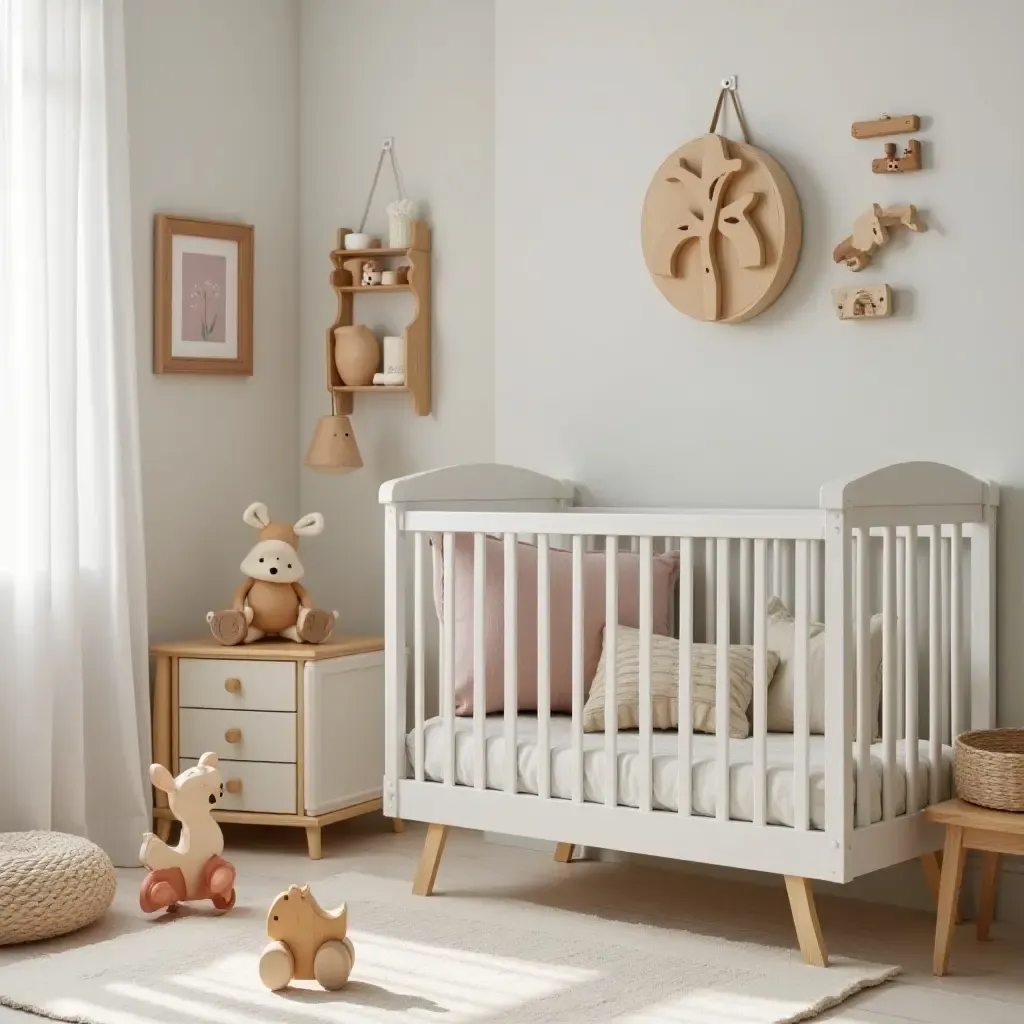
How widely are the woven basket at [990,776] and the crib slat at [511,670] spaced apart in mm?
835

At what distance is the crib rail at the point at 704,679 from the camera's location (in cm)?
271

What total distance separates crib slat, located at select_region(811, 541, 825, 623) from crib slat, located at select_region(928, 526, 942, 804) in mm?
241

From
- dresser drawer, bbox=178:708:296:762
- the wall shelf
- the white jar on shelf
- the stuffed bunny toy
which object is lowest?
dresser drawer, bbox=178:708:296:762

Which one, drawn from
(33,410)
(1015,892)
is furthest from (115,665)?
(1015,892)

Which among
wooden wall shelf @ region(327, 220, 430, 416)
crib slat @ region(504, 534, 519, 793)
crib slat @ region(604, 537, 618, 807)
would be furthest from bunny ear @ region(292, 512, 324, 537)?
crib slat @ region(604, 537, 618, 807)

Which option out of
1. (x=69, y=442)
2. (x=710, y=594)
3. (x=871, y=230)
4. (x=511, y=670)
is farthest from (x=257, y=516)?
(x=871, y=230)

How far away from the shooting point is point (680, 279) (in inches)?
137

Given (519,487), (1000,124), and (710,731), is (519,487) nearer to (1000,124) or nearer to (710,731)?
(710,731)

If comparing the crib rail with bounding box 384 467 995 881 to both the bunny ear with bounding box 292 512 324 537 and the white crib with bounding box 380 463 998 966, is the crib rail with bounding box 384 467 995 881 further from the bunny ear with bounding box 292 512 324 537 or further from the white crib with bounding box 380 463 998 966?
the bunny ear with bounding box 292 512 324 537

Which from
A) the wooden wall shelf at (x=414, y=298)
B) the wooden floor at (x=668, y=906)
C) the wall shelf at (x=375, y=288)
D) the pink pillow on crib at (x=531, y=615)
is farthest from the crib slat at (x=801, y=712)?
the wall shelf at (x=375, y=288)

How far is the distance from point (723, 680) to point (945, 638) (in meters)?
0.55

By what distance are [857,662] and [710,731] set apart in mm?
476

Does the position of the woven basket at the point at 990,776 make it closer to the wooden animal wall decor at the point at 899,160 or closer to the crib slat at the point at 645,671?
the crib slat at the point at 645,671

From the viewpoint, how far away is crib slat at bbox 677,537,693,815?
2838 mm
